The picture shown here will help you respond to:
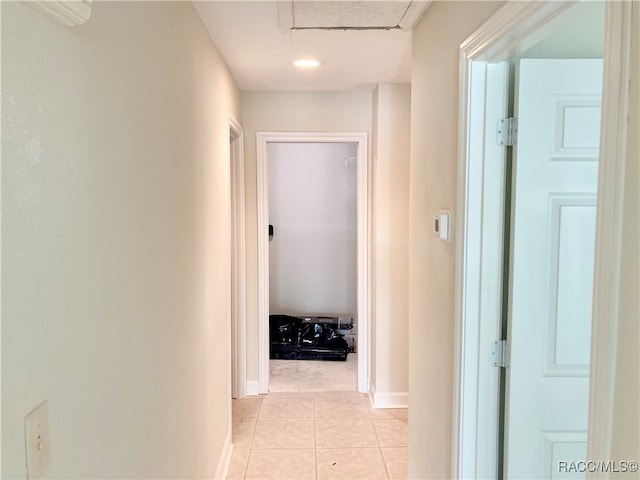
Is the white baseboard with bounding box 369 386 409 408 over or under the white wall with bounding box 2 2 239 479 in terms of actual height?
under

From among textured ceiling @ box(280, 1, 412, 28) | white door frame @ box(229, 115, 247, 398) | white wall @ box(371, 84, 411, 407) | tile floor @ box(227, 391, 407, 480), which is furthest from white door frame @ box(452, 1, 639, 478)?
white door frame @ box(229, 115, 247, 398)

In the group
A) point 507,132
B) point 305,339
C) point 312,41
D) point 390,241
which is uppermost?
point 312,41

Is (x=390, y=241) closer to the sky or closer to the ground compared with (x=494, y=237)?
closer to the ground

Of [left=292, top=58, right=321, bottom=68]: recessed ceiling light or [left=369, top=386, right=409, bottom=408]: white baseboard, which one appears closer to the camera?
[left=292, top=58, right=321, bottom=68]: recessed ceiling light

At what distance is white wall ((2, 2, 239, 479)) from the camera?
0.72 metres

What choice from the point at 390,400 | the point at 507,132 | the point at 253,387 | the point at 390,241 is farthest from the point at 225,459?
the point at 507,132

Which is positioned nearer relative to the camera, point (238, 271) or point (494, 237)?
point (494, 237)

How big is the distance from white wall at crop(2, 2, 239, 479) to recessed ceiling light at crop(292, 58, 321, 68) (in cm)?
73

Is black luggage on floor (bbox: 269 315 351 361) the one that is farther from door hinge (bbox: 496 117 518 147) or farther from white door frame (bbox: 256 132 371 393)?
door hinge (bbox: 496 117 518 147)

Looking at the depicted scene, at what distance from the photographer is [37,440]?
77 centimetres

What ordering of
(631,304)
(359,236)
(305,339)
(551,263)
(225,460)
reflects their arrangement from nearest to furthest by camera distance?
(631,304) < (551,263) < (225,460) < (359,236) < (305,339)

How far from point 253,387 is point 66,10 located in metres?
3.18

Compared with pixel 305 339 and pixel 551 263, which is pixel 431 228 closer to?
pixel 551 263

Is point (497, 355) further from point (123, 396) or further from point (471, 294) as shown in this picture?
A: point (123, 396)
